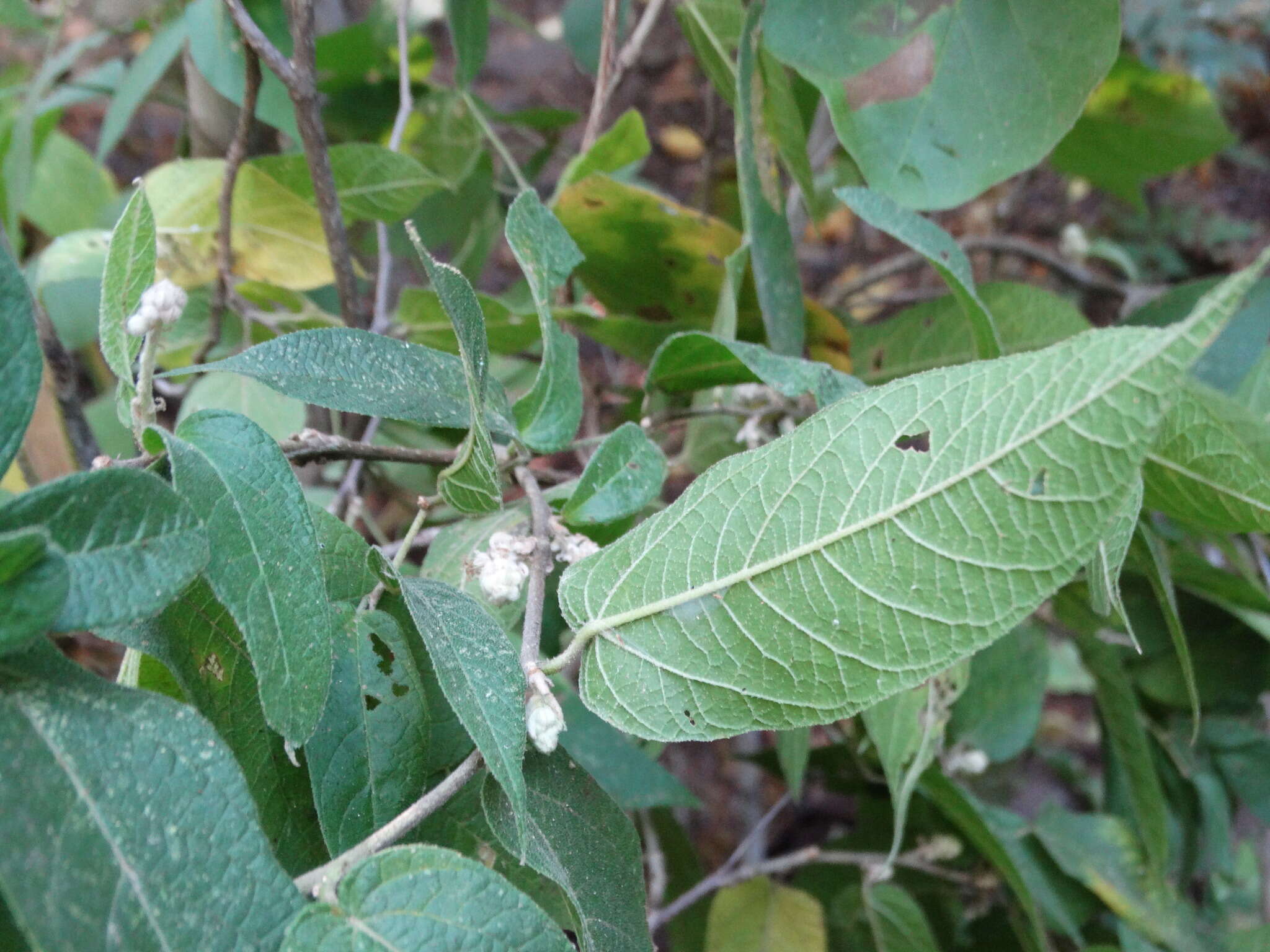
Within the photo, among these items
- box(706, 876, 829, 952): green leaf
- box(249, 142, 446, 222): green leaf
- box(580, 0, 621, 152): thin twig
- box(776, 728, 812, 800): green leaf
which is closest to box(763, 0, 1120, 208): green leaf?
box(580, 0, 621, 152): thin twig

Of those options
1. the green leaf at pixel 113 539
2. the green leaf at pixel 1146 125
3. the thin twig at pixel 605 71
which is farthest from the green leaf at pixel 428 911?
A: the green leaf at pixel 1146 125

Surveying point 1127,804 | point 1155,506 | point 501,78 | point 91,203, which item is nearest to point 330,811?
point 1155,506

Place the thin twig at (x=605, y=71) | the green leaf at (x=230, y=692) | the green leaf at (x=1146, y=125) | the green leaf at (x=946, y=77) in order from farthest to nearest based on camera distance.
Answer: the green leaf at (x=1146, y=125)
the thin twig at (x=605, y=71)
the green leaf at (x=946, y=77)
the green leaf at (x=230, y=692)

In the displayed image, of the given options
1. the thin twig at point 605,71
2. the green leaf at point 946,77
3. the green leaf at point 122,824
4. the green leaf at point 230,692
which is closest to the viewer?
the green leaf at point 122,824

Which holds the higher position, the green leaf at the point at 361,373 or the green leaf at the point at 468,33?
the green leaf at the point at 468,33

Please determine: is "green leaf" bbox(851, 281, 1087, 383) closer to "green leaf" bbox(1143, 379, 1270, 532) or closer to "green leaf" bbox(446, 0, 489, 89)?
"green leaf" bbox(1143, 379, 1270, 532)

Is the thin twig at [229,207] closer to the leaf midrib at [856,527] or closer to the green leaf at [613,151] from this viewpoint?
the green leaf at [613,151]
